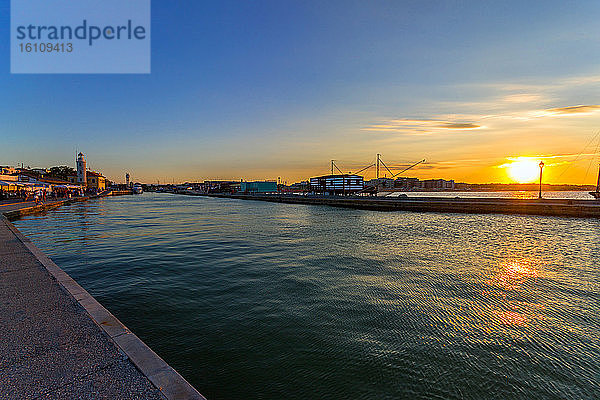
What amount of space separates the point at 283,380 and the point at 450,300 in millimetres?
5644

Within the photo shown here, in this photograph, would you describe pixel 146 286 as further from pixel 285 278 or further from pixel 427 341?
pixel 427 341

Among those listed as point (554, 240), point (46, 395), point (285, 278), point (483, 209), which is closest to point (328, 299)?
point (285, 278)

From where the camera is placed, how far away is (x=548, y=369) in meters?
5.00

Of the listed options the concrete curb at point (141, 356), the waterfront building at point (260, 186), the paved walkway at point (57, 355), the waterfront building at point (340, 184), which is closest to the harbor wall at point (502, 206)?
the concrete curb at point (141, 356)

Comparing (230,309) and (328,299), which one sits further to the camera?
(328,299)

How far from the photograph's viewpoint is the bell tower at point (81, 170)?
372ft

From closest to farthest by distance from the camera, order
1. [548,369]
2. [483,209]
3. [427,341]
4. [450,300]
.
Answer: [548,369]
[427,341]
[450,300]
[483,209]

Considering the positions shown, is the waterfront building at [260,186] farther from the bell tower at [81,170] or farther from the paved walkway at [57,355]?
the paved walkway at [57,355]

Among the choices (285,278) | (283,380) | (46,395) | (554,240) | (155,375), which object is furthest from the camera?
(554,240)

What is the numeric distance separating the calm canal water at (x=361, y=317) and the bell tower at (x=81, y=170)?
124 metres

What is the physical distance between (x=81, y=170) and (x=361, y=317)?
5537 inches

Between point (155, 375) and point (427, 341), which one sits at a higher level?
point (155, 375)

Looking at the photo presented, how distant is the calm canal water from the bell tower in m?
124

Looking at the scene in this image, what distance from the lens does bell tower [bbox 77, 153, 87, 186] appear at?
11344 centimetres
